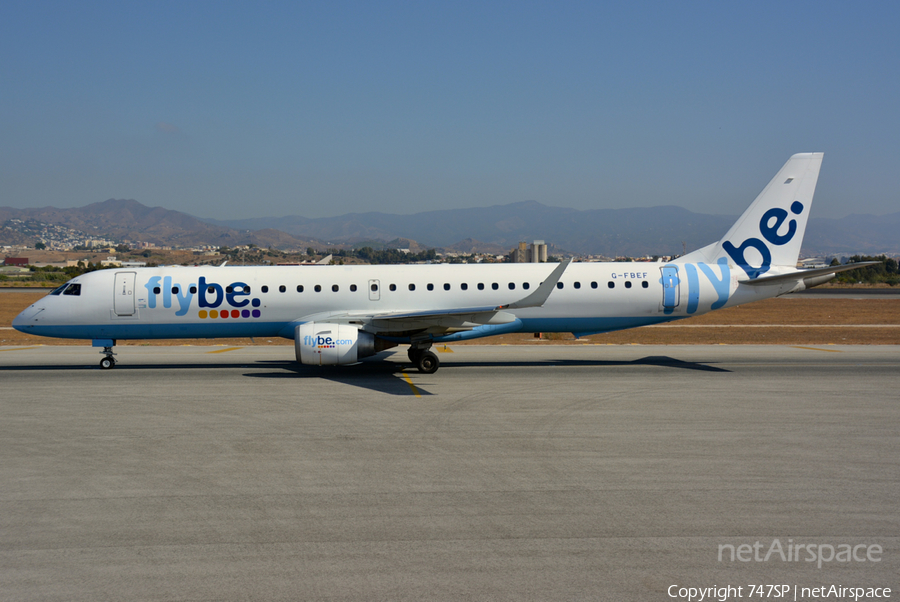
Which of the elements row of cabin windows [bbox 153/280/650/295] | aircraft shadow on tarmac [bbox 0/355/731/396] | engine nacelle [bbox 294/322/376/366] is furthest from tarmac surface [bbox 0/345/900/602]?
row of cabin windows [bbox 153/280/650/295]

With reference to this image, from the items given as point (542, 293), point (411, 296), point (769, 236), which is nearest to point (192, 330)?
point (411, 296)

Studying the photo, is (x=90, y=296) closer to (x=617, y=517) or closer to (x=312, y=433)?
(x=312, y=433)

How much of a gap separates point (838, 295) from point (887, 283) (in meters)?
41.4

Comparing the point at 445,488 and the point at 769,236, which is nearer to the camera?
the point at 445,488

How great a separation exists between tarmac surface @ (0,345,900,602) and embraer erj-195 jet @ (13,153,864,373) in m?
2.94

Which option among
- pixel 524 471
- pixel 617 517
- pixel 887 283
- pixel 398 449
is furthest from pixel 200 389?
pixel 887 283

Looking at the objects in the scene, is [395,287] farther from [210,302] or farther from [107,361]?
[107,361]

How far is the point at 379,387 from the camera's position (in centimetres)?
1927

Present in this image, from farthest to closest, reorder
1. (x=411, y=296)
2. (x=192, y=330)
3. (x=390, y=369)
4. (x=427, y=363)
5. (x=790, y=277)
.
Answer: (x=790, y=277)
(x=411, y=296)
(x=390, y=369)
(x=192, y=330)
(x=427, y=363)

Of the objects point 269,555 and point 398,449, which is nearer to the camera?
point 269,555

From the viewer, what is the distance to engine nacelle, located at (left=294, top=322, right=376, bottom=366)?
19953mm

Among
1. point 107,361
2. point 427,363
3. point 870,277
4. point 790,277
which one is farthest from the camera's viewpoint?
point 870,277

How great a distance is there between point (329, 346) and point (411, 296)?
13.7ft

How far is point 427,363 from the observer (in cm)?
2175
